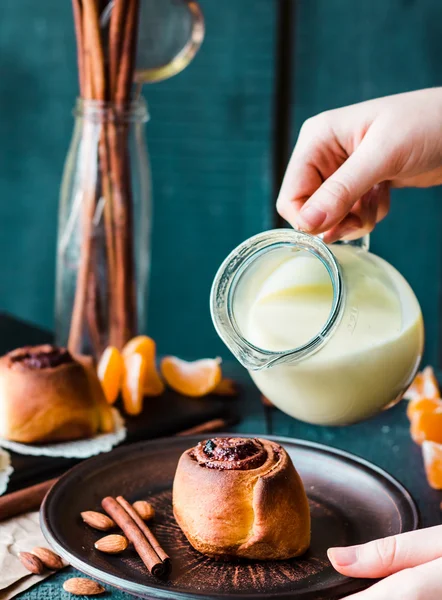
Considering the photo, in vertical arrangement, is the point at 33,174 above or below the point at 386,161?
below

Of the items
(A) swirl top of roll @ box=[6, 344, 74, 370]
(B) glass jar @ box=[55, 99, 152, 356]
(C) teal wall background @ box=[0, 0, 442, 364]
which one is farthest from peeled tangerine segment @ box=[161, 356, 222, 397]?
(C) teal wall background @ box=[0, 0, 442, 364]

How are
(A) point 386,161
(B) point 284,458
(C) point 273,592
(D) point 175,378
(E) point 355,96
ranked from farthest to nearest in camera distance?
(E) point 355,96
(D) point 175,378
(A) point 386,161
(B) point 284,458
(C) point 273,592

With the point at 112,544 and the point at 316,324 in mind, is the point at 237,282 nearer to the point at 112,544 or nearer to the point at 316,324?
the point at 316,324

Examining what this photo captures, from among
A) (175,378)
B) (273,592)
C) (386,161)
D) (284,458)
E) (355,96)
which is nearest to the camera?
(273,592)

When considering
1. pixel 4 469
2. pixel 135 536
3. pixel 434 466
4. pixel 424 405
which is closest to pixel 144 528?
pixel 135 536

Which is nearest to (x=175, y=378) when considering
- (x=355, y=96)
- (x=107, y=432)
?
(x=107, y=432)

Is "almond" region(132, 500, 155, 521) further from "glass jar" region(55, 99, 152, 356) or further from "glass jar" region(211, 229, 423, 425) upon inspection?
"glass jar" region(55, 99, 152, 356)

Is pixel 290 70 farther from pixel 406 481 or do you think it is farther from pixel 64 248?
pixel 406 481
